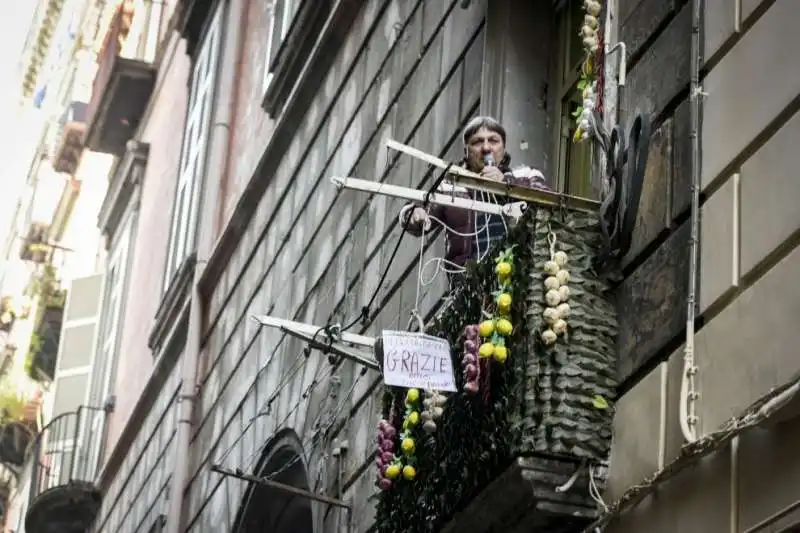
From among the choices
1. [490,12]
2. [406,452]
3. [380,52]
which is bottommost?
[406,452]

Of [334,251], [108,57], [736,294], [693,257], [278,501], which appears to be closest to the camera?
[736,294]

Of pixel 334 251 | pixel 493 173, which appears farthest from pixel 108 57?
pixel 493 173

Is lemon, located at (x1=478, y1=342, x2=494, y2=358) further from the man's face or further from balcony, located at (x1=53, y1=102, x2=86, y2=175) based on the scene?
balcony, located at (x1=53, y1=102, x2=86, y2=175)

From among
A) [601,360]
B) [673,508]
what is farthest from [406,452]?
[673,508]

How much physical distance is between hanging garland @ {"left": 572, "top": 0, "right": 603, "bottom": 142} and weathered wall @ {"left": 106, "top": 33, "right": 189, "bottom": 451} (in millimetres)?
11771

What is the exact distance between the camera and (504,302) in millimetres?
7719

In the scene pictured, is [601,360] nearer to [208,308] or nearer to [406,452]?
[406,452]

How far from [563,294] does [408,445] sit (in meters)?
1.58

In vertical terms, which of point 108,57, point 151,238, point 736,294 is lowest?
point 736,294

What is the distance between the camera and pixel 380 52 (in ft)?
40.1

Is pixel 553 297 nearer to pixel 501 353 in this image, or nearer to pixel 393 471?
pixel 501 353

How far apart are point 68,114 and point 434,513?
2851 centimetres

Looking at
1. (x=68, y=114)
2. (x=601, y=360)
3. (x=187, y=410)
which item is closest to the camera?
(x=601, y=360)

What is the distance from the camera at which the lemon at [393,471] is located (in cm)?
875
